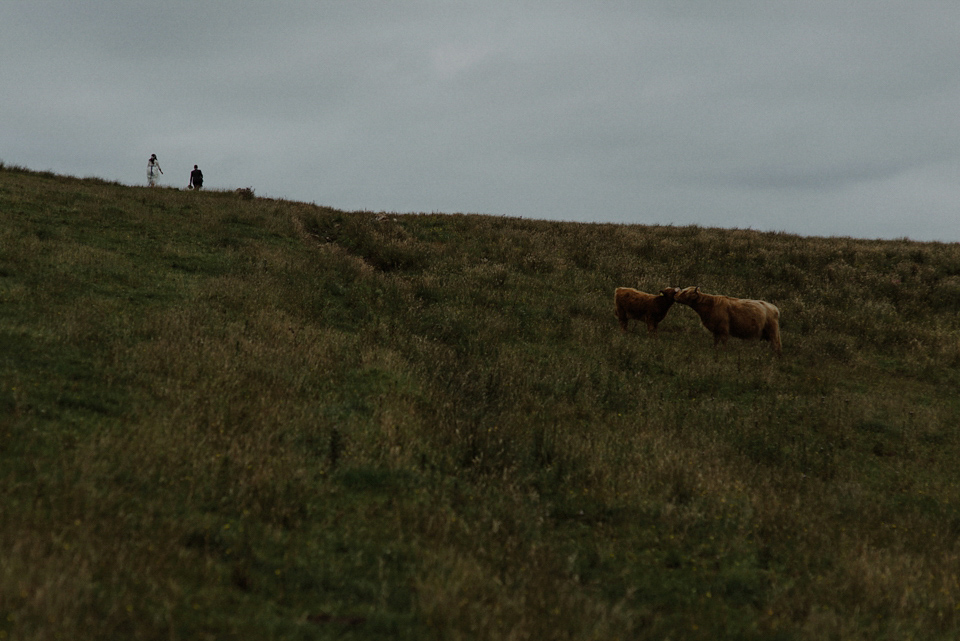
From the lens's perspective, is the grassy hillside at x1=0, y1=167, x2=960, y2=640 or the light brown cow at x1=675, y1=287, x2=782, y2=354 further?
the light brown cow at x1=675, y1=287, x2=782, y2=354

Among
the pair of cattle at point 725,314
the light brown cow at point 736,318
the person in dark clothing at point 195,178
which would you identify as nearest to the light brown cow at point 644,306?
the pair of cattle at point 725,314

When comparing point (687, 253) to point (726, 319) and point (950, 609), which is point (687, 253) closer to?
point (726, 319)

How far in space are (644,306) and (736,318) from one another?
2.27m

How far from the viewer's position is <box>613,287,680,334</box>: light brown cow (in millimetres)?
15836

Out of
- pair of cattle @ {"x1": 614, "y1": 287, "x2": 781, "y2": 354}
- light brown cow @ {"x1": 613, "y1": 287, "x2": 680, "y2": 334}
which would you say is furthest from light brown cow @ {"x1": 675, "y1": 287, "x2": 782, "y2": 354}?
light brown cow @ {"x1": 613, "y1": 287, "x2": 680, "y2": 334}

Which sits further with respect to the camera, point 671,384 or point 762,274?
point 762,274

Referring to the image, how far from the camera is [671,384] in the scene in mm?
12445

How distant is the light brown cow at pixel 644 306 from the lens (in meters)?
15.8

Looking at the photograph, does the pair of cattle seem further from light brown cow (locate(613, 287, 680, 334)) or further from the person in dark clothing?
the person in dark clothing

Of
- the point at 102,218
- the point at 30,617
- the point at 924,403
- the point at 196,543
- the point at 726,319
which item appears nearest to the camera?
the point at 30,617

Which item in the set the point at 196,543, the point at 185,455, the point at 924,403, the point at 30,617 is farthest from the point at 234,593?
the point at 924,403

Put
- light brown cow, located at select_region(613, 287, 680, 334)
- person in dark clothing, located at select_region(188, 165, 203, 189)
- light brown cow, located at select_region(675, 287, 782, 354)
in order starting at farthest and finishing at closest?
person in dark clothing, located at select_region(188, 165, 203, 189) < light brown cow, located at select_region(613, 287, 680, 334) < light brown cow, located at select_region(675, 287, 782, 354)

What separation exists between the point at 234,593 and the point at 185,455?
225 centimetres

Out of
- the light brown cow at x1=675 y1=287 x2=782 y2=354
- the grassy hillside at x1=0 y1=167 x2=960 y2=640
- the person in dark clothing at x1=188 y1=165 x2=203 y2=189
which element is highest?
the person in dark clothing at x1=188 y1=165 x2=203 y2=189
